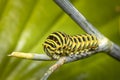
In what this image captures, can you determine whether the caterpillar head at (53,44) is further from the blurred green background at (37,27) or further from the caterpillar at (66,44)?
the blurred green background at (37,27)

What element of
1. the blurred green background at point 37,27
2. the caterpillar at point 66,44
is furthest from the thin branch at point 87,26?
the blurred green background at point 37,27

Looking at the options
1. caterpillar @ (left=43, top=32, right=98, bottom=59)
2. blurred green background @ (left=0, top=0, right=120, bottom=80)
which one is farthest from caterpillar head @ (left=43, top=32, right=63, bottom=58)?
blurred green background @ (left=0, top=0, right=120, bottom=80)

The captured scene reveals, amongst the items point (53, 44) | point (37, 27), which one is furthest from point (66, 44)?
point (37, 27)

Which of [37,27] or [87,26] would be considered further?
[37,27]

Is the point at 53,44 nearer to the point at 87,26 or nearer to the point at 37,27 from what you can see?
the point at 87,26

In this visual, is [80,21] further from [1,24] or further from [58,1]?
[1,24]

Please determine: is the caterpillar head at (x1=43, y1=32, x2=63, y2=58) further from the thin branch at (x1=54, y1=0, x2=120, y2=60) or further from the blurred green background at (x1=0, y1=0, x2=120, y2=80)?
the blurred green background at (x1=0, y1=0, x2=120, y2=80)

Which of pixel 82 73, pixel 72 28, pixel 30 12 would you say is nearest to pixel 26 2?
pixel 30 12
